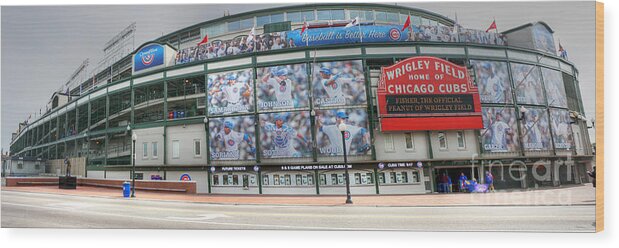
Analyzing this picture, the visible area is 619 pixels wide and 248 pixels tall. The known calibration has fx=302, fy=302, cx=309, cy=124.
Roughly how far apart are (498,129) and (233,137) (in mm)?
12019

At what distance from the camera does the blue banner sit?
14.6m

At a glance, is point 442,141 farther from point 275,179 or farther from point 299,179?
point 275,179

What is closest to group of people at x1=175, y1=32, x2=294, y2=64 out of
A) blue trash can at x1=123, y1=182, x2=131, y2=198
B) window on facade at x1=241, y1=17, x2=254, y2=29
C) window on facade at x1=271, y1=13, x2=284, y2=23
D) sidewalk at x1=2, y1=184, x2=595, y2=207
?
window on facade at x1=271, y1=13, x2=284, y2=23

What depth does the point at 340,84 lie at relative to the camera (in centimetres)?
1419

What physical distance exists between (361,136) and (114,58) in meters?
13.8

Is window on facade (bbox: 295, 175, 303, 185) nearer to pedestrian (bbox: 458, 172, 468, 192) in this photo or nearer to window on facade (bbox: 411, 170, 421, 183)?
window on facade (bbox: 411, 170, 421, 183)

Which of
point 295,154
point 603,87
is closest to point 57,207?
point 295,154

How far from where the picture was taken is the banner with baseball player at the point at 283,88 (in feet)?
46.9

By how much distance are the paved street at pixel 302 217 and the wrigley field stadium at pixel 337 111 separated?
2575 millimetres

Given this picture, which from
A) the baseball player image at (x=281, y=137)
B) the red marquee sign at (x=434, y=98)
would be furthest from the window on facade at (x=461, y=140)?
the baseball player image at (x=281, y=137)

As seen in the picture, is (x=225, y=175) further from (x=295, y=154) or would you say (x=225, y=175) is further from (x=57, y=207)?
(x=57, y=207)

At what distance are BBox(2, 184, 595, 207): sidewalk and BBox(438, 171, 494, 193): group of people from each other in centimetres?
33

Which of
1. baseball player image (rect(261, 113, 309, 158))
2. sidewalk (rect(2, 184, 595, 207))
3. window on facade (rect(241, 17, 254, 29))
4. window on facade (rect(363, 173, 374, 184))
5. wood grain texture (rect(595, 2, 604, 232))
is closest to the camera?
wood grain texture (rect(595, 2, 604, 232))

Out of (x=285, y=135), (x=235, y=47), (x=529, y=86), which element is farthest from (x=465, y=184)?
(x=235, y=47)
